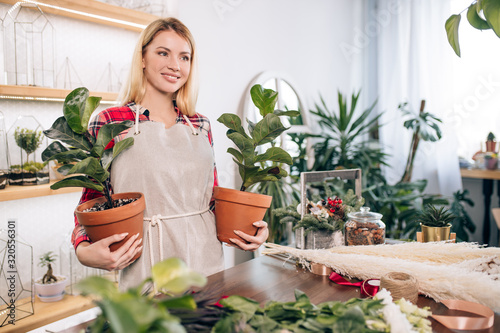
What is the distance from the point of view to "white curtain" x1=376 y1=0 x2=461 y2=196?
12.2 feet

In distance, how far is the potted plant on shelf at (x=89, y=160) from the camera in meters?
0.94

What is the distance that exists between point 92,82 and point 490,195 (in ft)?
11.8

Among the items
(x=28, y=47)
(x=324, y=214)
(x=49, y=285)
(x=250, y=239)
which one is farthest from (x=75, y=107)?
(x=49, y=285)

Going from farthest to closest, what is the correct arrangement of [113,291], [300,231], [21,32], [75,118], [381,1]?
[381,1] → [21,32] → [300,231] → [75,118] → [113,291]

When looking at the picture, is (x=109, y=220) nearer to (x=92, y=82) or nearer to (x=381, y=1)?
(x=92, y=82)

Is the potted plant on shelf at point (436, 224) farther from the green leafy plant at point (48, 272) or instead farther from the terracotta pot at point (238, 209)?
the green leafy plant at point (48, 272)

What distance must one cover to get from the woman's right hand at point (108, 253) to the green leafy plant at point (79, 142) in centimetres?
15

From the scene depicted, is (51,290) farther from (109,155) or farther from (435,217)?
(435,217)

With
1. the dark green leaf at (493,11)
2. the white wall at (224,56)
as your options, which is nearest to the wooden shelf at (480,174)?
the white wall at (224,56)

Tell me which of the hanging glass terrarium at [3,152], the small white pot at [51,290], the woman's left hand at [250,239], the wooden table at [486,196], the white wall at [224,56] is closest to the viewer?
the woman's left hand at [250,239]

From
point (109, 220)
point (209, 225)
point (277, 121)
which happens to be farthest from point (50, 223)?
point (277, 121)

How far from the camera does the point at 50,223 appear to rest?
2.12 meters

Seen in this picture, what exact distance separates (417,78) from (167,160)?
3.30 m

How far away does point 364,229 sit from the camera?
131 centimetres
